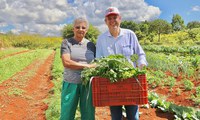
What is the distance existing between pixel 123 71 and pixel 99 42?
2.24 ft

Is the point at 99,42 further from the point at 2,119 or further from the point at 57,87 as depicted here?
the point at 57,87

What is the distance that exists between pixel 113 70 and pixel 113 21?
2.13 feet

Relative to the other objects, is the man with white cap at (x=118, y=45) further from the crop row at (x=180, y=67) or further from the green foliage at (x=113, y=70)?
the crop row at (x=180, y=67)

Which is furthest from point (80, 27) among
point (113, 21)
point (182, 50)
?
point (182, 50)

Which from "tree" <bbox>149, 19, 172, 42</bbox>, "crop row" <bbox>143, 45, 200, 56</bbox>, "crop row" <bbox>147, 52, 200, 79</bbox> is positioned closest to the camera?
"crop row" <bbox>147, 52, 200, 79</bbox>

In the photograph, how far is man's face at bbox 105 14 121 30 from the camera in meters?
3.38

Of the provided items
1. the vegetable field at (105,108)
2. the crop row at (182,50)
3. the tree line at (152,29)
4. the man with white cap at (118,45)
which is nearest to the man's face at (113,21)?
the man with white cap at (118,45)

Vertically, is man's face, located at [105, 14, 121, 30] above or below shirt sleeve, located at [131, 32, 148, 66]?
above

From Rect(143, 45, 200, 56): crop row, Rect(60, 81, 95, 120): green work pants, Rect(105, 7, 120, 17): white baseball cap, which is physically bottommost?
Rect(143, 45, 200, 56): crop row

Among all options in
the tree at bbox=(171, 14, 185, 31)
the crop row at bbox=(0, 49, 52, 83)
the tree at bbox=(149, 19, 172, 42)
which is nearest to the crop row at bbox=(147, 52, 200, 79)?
the crop row at bbox=(0, 49, 52, 83)

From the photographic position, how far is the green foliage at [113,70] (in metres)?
3.00

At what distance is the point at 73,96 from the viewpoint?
369 cm

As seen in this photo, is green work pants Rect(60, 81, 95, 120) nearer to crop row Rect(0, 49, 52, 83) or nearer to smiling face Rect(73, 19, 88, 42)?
smiling face Rect(73, 19, 88, 42)

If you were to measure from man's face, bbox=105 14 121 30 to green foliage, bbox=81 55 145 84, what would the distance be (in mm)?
457
